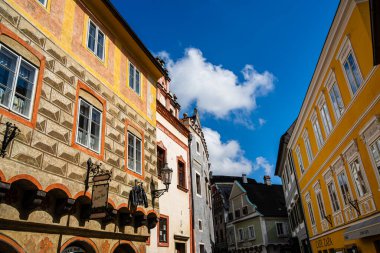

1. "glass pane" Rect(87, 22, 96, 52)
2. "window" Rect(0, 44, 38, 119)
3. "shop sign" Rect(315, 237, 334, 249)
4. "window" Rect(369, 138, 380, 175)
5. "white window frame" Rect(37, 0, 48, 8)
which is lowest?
"shop sign" Rect(315, 237, 334, 249)

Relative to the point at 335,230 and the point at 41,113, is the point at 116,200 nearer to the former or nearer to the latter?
the point at 41,113

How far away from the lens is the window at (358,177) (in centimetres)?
1114

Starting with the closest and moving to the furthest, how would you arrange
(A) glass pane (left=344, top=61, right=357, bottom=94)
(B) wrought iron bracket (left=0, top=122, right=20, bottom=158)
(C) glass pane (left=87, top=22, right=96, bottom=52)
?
(B) wrought iron bracket (left=0, top=122, right=20, bottom=158), (C) glass pane (left=87, top=22, right=96, bottom=52), (A) glass pane (left=344, top=61, right=357, bottom=94)

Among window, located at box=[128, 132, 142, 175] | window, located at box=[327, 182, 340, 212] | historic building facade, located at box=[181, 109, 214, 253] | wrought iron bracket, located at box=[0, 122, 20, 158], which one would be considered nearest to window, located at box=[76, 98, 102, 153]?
window, located at box=[128, 132, 142, 175]

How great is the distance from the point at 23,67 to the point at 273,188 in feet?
144

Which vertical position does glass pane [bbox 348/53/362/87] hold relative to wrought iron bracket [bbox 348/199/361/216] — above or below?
above

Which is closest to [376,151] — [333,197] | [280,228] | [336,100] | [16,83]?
[336,100]

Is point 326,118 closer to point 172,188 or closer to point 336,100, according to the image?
point 336,100

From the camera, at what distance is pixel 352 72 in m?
10.8

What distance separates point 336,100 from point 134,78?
844 centimetres

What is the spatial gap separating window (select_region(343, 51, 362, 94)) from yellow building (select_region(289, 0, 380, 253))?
0.11ft

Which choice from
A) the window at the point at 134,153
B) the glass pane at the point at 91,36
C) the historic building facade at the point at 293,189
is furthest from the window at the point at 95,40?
the historic building facade at the point at 293,189

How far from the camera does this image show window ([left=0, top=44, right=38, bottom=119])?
20.9 feet

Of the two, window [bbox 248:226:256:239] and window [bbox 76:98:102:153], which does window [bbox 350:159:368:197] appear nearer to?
window [bbox 76:98:102:153]
